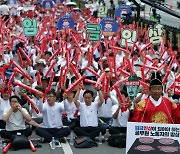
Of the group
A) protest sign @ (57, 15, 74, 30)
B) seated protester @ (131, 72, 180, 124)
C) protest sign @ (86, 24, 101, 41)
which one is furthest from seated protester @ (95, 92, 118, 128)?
protest sign @ (57, 15, 74, 30)

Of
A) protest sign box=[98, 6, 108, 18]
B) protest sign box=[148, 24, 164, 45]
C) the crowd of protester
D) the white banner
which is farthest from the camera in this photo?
protest sign box=[98, 6, 108, 18]

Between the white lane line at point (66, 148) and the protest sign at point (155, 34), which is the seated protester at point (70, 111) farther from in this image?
the protest sign at point (155, 34)

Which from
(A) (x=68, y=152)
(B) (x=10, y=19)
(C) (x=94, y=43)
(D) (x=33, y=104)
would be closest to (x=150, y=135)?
(A) (x=68, y=152)

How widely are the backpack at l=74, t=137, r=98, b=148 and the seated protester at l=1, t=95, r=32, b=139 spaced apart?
35.2 inches

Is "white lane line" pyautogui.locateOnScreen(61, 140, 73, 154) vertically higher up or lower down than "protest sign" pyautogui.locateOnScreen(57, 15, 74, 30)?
lower down

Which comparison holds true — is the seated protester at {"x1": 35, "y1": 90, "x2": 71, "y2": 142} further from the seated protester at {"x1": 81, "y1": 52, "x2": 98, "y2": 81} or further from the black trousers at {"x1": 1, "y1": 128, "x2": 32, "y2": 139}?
the seated protester at {"x1": 81, "y1": 52, "x2": 98, "y2": 81}

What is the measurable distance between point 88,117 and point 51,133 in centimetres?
77

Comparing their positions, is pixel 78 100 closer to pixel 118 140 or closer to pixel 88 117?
pixel 88 117

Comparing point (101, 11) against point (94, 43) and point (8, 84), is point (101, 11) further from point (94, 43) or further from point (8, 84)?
point (8, 84)

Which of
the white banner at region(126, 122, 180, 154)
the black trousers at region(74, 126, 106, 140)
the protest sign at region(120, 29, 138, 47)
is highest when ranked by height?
the protest sign at region(120, 29, 138, 47)

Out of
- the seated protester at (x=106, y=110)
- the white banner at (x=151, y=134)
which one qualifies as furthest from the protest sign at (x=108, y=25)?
the white banner at (x=151, y=134)

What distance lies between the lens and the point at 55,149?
31.9 feet

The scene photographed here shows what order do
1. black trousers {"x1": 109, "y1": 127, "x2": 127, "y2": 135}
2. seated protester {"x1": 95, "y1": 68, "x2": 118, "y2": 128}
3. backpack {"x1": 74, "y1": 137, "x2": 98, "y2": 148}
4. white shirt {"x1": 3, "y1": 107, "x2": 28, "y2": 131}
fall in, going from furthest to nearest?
seated protester {"x1": 95, "y1": 68, "x2": 118, "y2": 128} → black trousers {"x1": 109, "y1": 127, "x2": 127, "y2": 135} → backpack {"x1": 74, "y1": 137, "x2": 98, "y2": 148} → white shirt {"x1": 3, "y1": 107, "x2": 28, "y2": 131}

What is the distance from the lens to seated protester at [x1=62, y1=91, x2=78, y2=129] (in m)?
10.8
